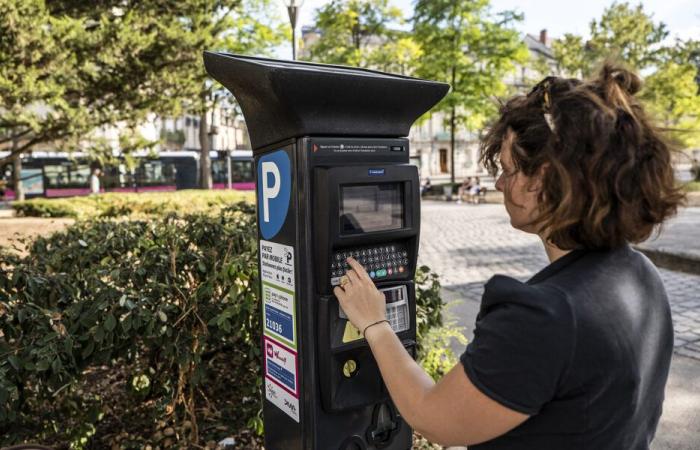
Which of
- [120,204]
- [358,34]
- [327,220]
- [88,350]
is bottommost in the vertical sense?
[88,350]

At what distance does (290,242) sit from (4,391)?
46.5 inches

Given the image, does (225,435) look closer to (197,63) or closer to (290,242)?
(290,242)

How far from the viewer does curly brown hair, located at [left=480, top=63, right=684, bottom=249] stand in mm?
1066

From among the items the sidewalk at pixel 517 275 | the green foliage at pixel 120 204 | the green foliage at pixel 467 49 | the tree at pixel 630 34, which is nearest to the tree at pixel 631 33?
the tree at pixel 630 34

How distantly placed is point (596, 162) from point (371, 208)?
856 mm

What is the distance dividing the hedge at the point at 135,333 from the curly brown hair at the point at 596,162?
164cm

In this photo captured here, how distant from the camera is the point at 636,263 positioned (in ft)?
3.83

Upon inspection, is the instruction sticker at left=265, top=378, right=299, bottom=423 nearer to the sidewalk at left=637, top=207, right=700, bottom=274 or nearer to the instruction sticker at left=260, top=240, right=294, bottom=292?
the instruction sticker at left=260, top=240, right=294, bottom=292

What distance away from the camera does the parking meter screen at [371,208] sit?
69.4 inches

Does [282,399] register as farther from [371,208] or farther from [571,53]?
[571,53]

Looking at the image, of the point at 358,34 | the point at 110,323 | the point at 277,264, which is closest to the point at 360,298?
the point at 277,264

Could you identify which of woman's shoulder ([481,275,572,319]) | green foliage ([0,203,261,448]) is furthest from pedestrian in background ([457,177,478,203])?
woman's shoulder ([481,275,572,319])

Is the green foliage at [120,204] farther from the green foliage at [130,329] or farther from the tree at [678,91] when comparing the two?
the tree at [678,91]

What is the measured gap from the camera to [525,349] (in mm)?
966
